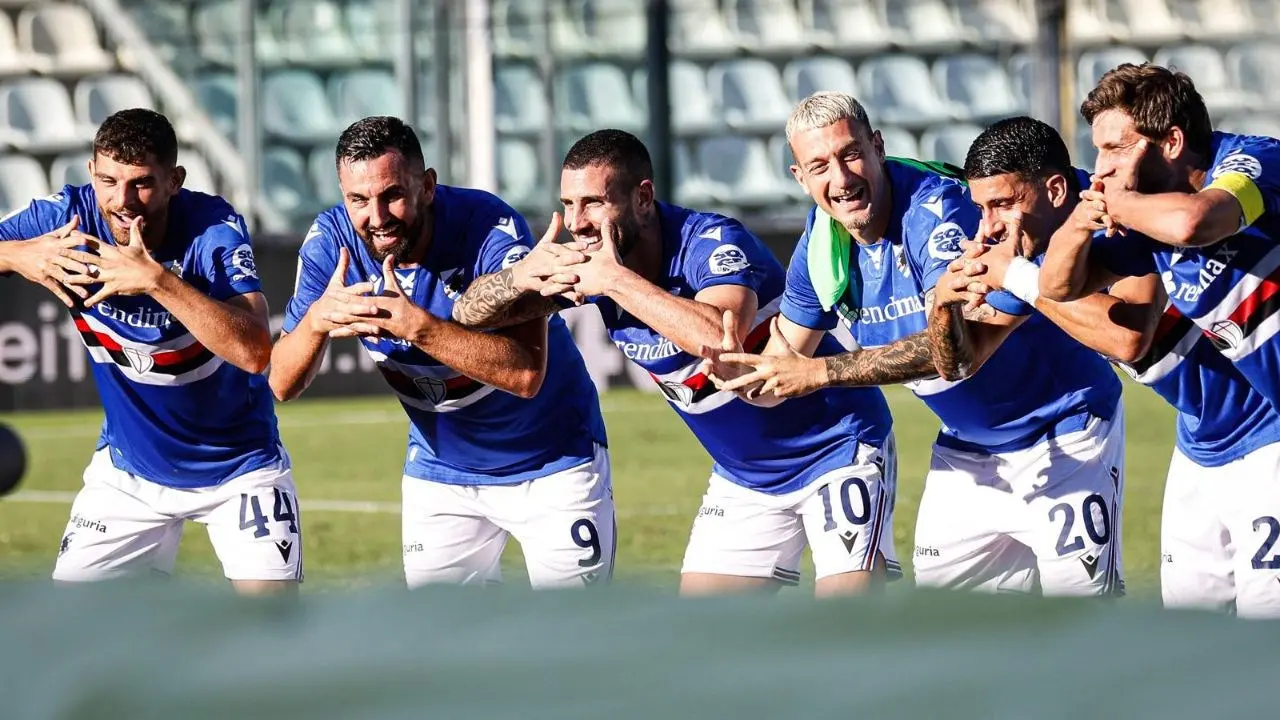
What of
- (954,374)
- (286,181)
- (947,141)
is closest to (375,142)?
(954,374)

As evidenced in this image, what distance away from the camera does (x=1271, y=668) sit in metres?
2.10

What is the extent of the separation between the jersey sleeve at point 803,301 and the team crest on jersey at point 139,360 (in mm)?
2163

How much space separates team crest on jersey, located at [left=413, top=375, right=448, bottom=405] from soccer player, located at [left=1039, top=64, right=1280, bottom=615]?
205 cm

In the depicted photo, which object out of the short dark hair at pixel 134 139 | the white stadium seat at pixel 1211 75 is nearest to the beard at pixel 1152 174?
the short dark hair at pixel 134 139

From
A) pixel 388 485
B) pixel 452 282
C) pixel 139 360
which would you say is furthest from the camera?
pixel 388 485

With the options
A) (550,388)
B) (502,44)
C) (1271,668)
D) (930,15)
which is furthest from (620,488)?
(930,15)

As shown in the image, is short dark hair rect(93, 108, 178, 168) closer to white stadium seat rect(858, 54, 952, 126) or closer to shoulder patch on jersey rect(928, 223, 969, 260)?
shoulder patch on jersey rect(928, 223, 969, 260)

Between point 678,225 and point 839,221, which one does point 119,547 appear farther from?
point 839,221

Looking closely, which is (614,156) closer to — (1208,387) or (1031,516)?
(1031,516)

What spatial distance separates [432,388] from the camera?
567cm

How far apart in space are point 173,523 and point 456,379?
4.01 ft

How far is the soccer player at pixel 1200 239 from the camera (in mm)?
4242

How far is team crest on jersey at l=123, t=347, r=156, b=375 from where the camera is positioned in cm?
579

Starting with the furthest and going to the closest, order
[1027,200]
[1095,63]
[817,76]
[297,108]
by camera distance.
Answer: [817,76]
[297,108]
[1095,63]
[1027,200]
